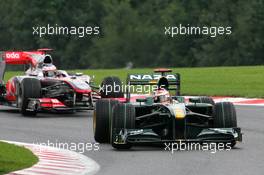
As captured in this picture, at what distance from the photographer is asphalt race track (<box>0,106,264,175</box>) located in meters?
12.1

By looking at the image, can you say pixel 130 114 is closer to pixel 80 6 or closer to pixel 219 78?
pixel 219 78

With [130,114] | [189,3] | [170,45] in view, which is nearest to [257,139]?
[130,114]

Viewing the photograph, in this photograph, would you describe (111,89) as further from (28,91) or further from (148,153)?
(148,153)

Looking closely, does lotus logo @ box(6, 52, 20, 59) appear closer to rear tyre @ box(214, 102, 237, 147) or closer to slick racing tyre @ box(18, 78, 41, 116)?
slick racing tyre @ box(18, 78, 41, 116)

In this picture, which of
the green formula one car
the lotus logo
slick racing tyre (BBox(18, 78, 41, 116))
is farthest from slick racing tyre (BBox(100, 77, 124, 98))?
the green formula one car

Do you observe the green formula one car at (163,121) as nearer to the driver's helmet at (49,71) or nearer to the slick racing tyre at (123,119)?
the slick racing tyre at (123,119)

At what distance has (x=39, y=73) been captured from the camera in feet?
75.5

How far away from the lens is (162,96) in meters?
15.4

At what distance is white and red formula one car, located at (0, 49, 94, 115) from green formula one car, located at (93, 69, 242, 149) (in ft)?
19.2

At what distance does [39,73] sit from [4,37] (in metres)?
60.4

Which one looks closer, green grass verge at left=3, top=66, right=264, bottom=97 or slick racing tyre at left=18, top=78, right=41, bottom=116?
slick racing tyre at left=18, top=78, right=41, bottom=116

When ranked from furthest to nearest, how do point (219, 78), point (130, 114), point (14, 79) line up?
point (219, 78) → point (14, 79) → point (130, 114)

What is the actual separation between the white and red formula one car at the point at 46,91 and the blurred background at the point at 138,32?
38.8 m

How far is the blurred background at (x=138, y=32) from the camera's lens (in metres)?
64.9
